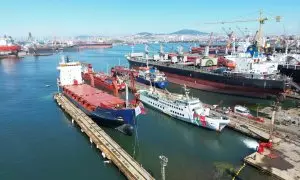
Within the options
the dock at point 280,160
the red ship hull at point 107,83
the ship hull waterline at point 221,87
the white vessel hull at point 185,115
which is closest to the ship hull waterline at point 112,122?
the white vessel hull at point 185,115

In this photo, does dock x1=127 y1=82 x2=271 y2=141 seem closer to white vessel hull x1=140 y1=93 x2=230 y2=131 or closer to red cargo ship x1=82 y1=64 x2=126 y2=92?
white vessel hull x1=140 y1=93 x2=230 y2=131

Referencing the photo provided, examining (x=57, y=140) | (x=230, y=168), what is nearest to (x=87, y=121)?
(x=57, y=140)

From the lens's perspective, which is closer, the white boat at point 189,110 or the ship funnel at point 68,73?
the white boat at point 189,110

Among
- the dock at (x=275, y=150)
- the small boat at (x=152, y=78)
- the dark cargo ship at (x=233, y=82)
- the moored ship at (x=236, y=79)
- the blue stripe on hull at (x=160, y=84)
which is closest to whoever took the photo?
the dock at (x=275, y=150)

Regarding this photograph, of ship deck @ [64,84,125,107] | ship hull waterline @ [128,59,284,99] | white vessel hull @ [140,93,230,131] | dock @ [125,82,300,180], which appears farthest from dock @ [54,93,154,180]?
ship hull waterline @ [128,59,284,99]

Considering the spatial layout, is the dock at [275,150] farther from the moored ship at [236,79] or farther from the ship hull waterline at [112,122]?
the moored ship at [236,79]

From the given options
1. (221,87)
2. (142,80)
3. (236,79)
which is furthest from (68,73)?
(236,79)

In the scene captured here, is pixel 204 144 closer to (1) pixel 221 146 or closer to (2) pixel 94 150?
(1) pixel 221 146
